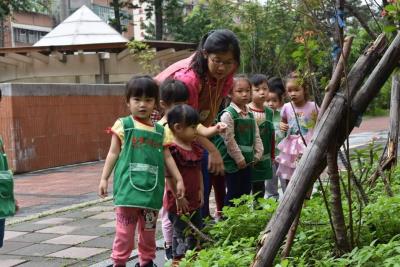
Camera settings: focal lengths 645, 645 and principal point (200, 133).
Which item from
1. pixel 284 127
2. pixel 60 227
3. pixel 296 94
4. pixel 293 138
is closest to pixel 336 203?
pixel 296 94

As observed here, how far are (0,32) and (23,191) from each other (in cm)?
1996

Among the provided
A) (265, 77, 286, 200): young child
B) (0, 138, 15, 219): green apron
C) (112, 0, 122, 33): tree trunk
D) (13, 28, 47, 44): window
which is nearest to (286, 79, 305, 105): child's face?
(265, 77, 286, 200): young child

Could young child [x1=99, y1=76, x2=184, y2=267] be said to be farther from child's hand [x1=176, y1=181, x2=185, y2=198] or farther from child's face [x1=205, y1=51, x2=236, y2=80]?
child's face [x1=205, y1=51, x2=236, y2=80]

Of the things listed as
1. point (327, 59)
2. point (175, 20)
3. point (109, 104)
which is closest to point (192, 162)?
point (327, 59)

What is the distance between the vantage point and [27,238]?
221 inches

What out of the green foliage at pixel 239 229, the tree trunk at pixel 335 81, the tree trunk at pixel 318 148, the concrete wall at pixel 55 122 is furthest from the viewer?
the concrete wall at pixel 55 122

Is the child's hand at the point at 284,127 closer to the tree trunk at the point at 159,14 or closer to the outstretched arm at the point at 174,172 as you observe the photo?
the outstretched arm at the point at 174,172

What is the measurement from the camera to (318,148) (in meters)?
2.67

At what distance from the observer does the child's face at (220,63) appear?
12.9 feet

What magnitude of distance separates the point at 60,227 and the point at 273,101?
2.46 m

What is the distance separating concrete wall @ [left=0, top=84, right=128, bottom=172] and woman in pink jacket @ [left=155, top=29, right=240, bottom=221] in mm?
7503

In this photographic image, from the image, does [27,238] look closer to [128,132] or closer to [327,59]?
[128,132]

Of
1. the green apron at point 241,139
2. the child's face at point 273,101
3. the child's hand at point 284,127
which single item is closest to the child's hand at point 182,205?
the green apron at point 241,139

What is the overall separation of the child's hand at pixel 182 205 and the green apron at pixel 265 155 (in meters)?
1.50
